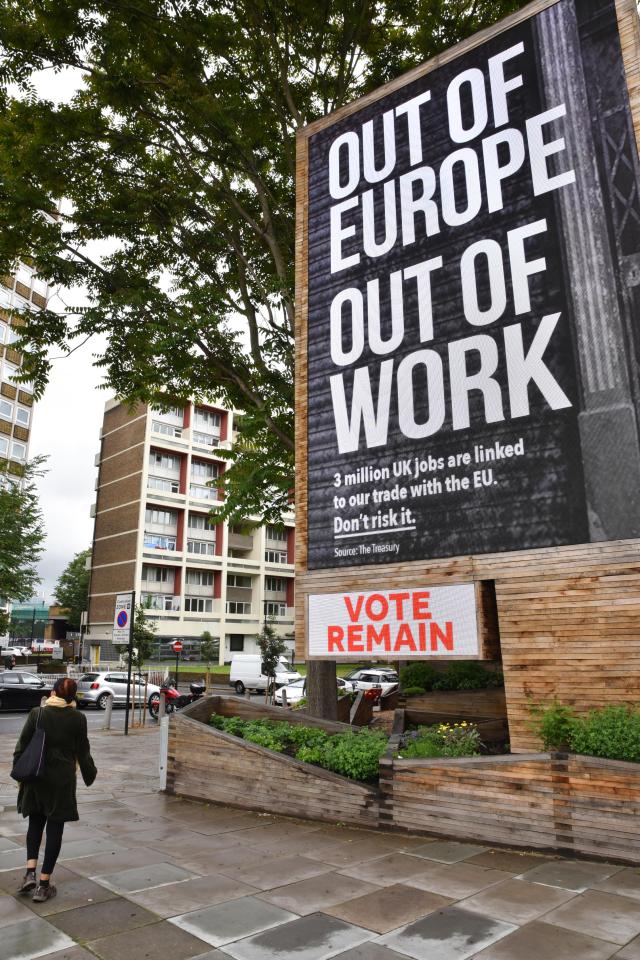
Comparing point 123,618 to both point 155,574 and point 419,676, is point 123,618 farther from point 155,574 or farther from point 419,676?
point 155,574

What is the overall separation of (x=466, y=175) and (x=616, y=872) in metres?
9.01

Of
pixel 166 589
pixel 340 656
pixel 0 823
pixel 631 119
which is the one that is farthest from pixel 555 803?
pixel 166 589

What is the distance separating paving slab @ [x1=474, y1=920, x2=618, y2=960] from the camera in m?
4.49

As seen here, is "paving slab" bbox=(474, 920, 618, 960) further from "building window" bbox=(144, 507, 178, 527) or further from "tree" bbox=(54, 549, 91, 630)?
"tree" bbox=(54, 549, 91, 630)

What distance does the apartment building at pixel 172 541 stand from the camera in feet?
185

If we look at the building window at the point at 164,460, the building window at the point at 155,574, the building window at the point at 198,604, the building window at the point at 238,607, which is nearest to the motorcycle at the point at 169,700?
the building window at the point at 155,574

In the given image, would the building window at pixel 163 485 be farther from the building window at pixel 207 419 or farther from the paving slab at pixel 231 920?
the paving slab at pixel 231 920

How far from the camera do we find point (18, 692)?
2562 cm

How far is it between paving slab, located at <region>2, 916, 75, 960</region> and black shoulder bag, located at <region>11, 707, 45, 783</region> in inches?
41.5

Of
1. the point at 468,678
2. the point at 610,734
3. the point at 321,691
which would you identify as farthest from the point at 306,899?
the point at 468,678

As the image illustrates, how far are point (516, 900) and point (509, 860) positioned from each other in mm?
1185

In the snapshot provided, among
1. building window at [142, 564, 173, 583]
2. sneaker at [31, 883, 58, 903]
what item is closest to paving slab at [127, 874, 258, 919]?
sneaker at [31, 883, 58, 903]

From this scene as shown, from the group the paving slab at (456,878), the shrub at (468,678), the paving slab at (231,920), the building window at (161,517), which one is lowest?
the paving slab at (456,878)

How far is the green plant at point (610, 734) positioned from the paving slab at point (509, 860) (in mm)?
1141
